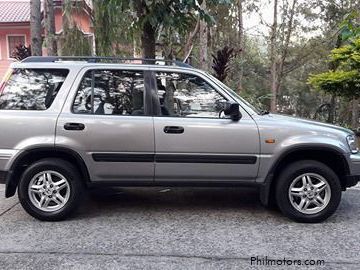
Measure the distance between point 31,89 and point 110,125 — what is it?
41.7 inches

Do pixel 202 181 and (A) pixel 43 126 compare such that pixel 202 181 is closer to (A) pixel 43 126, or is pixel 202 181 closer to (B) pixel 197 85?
(B) pixel 197 85

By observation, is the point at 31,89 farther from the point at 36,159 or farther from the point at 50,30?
the point at 50,30

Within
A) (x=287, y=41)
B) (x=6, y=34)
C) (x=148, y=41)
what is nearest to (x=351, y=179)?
(x=148, y=41)

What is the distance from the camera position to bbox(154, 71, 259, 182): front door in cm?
503

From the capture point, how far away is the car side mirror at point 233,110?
4.98m

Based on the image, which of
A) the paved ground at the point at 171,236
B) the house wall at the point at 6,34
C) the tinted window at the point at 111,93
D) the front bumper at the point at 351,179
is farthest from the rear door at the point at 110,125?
the house wall at the point at 6,34

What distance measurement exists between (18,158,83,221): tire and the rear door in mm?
256

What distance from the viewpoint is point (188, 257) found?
4066mm

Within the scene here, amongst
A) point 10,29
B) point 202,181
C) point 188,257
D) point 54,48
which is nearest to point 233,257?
point 188,257

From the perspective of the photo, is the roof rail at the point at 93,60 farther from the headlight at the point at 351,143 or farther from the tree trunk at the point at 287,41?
the tree trunk at the point at 287,41

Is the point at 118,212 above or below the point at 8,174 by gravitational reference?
below

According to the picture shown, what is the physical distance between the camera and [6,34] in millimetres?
Answer: 23422

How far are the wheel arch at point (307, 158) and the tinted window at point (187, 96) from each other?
94 centimetres

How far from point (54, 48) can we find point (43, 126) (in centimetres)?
794
